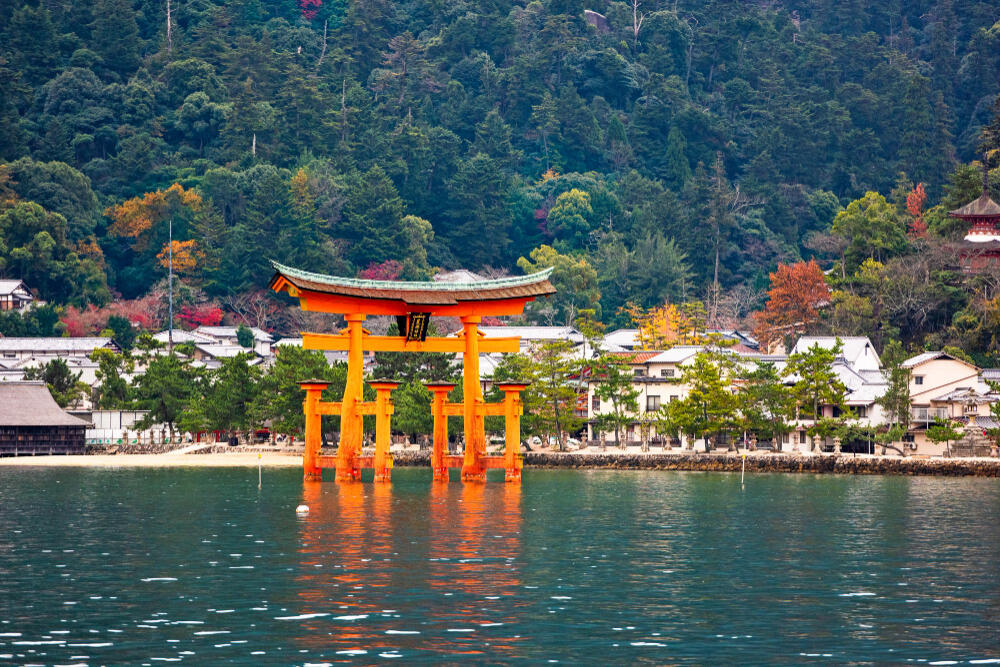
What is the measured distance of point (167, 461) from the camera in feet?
229

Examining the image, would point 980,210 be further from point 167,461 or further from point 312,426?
point 312,426

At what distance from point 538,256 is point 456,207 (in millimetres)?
16101

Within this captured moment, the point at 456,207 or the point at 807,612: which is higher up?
the point at 456,207

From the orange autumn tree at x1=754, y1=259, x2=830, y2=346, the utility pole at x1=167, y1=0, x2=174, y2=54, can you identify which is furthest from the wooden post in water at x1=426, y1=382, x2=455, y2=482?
the utility pole at x1=167, y1=0, x2=174, y2=54

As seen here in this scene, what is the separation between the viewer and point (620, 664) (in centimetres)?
2020

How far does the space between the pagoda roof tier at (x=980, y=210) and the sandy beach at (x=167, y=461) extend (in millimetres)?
39966

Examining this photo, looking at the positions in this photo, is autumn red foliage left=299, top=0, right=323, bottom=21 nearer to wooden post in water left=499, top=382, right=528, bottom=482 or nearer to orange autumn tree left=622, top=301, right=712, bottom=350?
orange autumn tree left=622, top=301, right=712, bottom=350

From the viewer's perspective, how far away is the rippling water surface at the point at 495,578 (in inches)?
840

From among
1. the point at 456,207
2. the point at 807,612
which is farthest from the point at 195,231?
the point at 807,612

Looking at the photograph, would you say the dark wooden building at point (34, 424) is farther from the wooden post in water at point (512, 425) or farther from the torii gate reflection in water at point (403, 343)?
the wooden post in water at point (512, 425)

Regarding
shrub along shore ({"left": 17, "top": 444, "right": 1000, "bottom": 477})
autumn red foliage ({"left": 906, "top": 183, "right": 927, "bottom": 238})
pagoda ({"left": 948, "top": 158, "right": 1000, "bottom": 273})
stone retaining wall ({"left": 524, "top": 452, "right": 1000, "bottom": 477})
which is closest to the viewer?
stone retaining wall ({"left": 524, "top": 452, "right": 1000, "bottom": 477})

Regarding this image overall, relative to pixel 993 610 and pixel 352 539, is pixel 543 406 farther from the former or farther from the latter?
pixel 993 610

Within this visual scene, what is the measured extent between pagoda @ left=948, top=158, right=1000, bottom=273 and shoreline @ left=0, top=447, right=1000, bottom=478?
2295 cm

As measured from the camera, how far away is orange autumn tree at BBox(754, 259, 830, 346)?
92.7m
